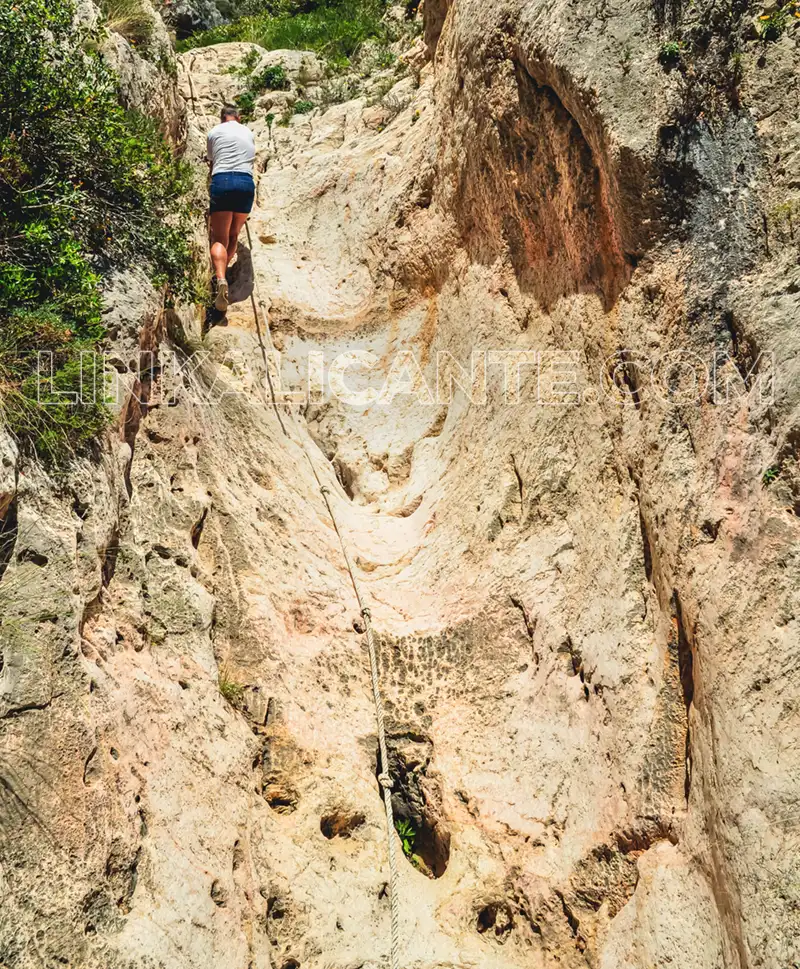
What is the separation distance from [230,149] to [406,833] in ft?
20.2

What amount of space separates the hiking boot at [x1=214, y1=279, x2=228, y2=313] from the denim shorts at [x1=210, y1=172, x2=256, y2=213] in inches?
37.9

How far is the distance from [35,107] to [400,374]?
382cm

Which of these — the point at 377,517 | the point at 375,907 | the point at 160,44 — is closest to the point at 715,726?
the point at 375,907

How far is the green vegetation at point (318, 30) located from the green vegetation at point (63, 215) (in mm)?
6376

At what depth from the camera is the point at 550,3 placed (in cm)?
642

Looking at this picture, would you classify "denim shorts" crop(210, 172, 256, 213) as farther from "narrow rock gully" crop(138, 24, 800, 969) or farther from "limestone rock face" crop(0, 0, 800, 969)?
"limestone rock face" crop(0, 0, 800, 969)

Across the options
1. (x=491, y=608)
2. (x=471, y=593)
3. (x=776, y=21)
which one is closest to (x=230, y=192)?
(x=471, y=593)

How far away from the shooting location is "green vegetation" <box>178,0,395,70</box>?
40.5 feet

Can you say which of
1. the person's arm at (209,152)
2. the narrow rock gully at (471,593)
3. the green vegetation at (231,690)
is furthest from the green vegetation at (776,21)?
the person's arm at (209,152)

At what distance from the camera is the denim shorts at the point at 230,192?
8344 millimetres

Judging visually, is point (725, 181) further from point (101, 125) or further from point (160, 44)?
point (160, 44)

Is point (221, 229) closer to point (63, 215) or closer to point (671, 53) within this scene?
point (63, 215)

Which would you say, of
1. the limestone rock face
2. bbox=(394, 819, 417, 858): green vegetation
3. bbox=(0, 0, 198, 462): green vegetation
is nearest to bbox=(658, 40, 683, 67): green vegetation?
the limestone rock face

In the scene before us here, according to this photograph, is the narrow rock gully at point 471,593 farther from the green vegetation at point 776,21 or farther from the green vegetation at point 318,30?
the green vegetation at point 318,30
